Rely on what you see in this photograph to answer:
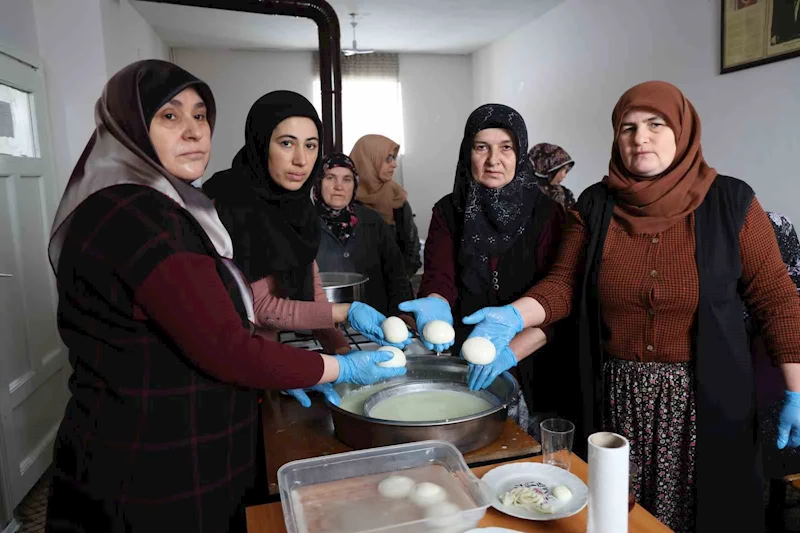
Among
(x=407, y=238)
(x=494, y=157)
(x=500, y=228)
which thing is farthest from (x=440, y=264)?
(x=407, y=238)

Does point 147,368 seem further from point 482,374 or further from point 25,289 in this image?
point 25,289

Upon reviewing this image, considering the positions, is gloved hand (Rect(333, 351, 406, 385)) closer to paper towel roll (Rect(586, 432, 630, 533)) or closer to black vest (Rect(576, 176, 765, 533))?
paper towel roll (Rect(586, 432, 630, 533))

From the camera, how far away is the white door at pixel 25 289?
2230mm

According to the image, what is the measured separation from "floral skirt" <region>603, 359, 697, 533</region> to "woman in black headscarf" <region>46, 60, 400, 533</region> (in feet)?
2.54

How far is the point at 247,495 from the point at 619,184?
3.60 feet

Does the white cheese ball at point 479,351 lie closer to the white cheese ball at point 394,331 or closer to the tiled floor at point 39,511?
the white cheese ball at point 394,331

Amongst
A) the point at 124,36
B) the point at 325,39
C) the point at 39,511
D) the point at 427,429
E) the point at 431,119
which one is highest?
the point at 124,36

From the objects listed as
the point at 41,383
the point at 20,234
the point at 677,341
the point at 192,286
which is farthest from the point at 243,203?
the point at 41,383

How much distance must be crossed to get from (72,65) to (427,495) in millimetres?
3268

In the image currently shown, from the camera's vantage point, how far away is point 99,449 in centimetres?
100

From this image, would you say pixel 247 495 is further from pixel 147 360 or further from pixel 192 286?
pixel 192 286

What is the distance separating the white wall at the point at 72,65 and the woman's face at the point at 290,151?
192 centimetres

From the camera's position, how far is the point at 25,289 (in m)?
2.40

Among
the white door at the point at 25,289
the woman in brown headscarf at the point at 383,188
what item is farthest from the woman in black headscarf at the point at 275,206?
the woman in brown headscarf at the point at 383,188
